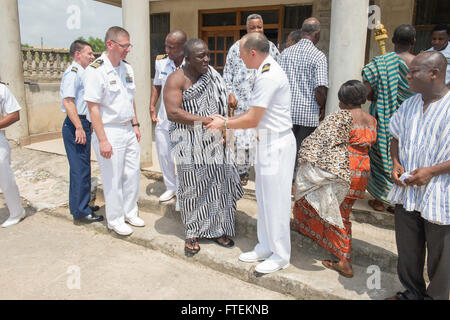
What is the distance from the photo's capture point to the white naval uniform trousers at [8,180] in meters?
3.86

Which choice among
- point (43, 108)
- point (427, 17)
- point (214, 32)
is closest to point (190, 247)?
point (427, 17)

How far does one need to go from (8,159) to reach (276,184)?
3000mm

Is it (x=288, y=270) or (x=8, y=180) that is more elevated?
(x=8, y=180)

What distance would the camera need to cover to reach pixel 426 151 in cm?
223

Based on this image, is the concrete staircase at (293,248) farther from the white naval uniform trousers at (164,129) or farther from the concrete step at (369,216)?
the white naval uniform trousers at (164,129)

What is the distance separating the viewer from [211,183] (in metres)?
3.27

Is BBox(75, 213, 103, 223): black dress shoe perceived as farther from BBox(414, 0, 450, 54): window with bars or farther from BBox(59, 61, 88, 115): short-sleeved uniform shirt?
BBox(414, 0, 450, 54): window with bars

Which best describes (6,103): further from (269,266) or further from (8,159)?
(269,266)

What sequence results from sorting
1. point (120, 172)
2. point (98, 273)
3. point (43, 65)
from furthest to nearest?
point (43, 65) → point (120, 172) → point (98, 273)

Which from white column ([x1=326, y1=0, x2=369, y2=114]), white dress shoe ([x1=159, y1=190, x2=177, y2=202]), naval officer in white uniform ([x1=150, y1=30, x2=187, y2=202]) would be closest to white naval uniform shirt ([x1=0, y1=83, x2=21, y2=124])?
naval officer in white uniform ([x1=150, y1=30, x2=187, y2=202])

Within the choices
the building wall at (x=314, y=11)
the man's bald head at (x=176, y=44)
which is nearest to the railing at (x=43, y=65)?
the building wall at (x=314, y=11)

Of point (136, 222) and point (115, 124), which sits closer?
point (115, 124)

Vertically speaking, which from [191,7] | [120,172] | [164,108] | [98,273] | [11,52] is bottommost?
[98,273]

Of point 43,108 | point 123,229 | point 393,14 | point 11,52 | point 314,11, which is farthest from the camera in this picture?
point 43,108
